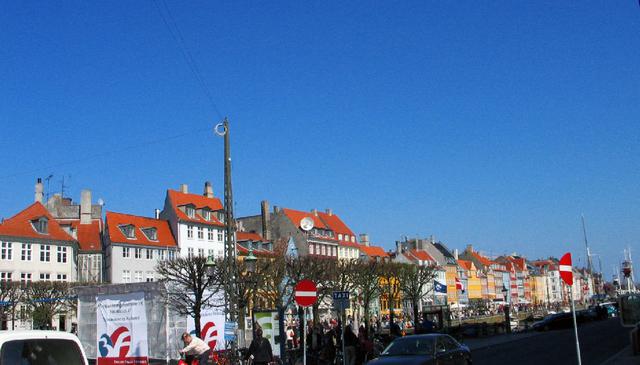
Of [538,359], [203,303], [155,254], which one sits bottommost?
[538,359]

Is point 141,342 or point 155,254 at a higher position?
→ point 155,254

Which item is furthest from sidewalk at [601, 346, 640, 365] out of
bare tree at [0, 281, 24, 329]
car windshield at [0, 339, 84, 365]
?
bare tree at [0, 281, 24, 329]

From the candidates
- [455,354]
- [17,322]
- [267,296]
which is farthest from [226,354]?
[17,322]

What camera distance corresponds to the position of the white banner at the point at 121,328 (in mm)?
22078

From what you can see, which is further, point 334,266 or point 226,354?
point 334,266

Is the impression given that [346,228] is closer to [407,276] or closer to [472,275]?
[407,276]

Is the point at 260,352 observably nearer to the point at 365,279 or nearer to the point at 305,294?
the point at 305,294

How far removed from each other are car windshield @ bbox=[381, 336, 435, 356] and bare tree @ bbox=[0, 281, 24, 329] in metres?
39.8

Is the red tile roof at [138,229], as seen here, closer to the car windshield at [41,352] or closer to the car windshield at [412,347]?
the car windshield at [412,347]

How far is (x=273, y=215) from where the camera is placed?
9700 cm

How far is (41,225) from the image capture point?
6612 cm

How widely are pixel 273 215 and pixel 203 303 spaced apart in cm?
7130

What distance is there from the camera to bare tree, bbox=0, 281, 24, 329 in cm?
4956

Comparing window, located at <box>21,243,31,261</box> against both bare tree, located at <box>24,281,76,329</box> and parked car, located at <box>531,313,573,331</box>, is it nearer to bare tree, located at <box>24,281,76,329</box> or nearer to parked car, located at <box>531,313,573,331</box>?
bare tree, located at <box>24,281,76,329</box>
